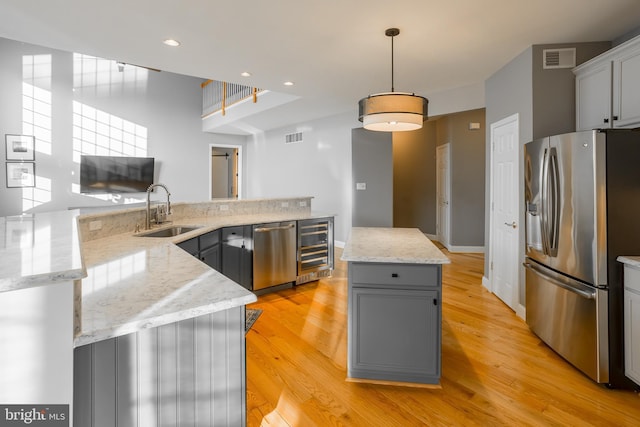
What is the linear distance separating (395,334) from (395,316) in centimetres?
12

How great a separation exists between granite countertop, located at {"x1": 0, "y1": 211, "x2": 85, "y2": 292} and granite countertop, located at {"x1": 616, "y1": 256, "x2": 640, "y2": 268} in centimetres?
284

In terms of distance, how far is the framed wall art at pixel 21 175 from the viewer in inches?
249

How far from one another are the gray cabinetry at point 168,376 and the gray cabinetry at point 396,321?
3.54 feet

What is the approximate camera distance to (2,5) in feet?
8.15

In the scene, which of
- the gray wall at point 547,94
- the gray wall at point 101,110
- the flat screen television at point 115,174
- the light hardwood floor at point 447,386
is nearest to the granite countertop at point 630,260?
the light hardwood floor at point 447,386

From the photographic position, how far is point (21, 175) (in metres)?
6.43

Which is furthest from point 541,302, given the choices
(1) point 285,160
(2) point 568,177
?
(1) point 285,160

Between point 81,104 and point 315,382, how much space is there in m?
7.72

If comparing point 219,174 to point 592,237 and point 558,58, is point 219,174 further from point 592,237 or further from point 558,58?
point 592,237

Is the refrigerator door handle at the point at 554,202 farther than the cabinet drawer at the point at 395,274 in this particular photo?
Yes

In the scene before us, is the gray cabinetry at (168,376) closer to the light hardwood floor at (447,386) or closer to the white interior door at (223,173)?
the light hardwood floor at (447,386)

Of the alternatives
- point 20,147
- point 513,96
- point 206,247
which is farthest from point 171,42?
point 20,147

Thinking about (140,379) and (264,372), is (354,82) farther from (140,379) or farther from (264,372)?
(140,379)

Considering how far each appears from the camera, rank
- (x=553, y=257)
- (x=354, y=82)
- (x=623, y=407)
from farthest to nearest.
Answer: (x=354, y=82) < (x=553, y=257) < (x=623, y=407)
